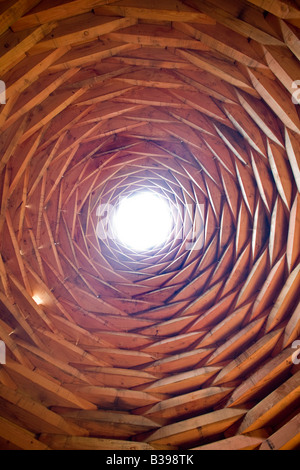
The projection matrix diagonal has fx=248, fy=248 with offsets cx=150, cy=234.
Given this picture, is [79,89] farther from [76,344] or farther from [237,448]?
[237,448]

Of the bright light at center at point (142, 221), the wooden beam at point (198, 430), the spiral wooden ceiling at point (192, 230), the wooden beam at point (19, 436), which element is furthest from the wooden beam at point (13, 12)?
the bright light at center at point (142, 221)

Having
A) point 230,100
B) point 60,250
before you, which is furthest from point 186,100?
point 60,250

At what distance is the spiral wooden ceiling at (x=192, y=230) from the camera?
7.91m

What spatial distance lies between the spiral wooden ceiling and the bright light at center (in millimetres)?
4484

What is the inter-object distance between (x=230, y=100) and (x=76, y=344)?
→ 13918mm

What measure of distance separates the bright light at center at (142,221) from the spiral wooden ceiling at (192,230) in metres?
4.48

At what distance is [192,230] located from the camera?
17.8 metres

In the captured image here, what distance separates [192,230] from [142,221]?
8.75 m

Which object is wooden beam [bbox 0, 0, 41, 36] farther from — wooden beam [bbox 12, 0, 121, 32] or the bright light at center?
the bright light at center

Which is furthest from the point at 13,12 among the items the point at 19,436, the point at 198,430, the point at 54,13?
the point at 198,430

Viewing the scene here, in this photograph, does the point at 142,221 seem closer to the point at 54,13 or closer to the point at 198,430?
the point at 198,430

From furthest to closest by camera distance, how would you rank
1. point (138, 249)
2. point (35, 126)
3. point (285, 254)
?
point (138, 249) < point (285, 254) < point (35, 126)

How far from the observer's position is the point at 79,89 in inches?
415

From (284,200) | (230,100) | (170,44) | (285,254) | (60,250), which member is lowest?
(285,254)
